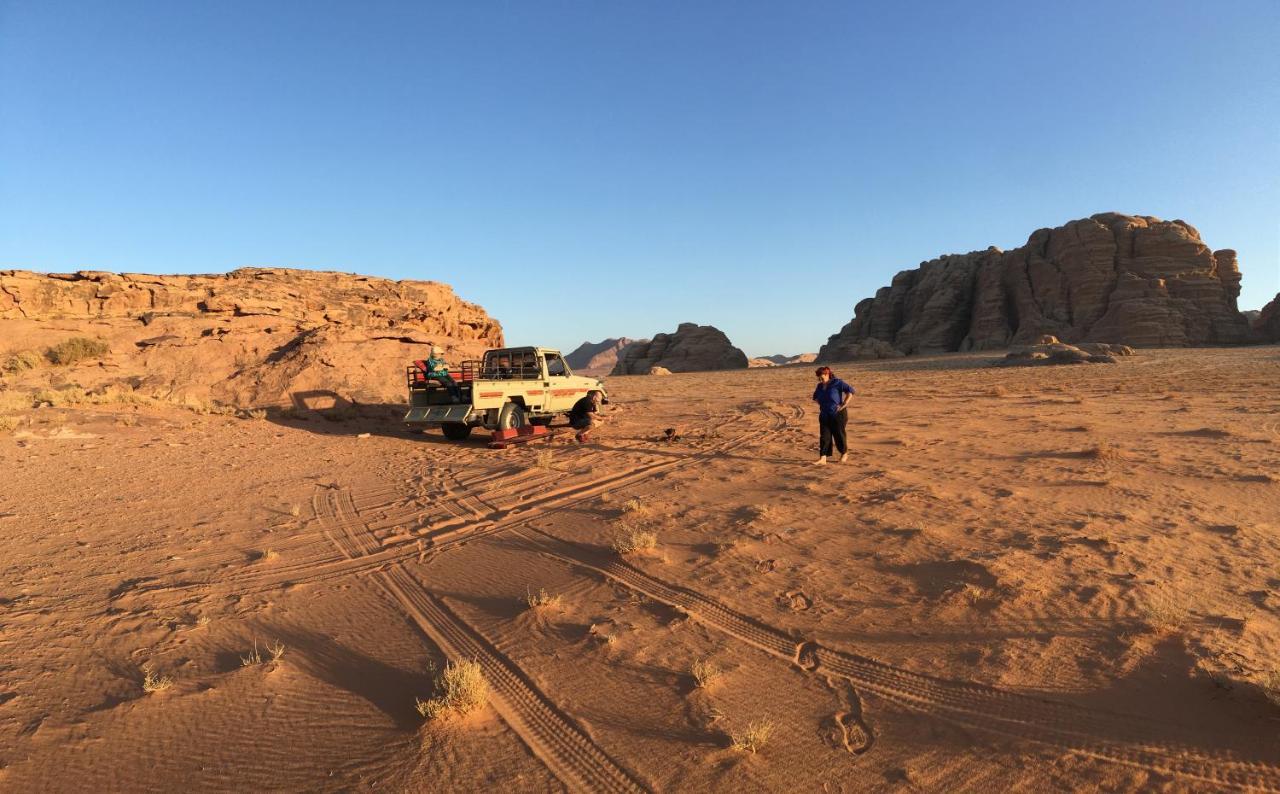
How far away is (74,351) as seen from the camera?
1614 cm

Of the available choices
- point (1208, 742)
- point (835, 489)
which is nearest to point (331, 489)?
point (835, 489)

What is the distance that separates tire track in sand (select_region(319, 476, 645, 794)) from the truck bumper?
695 centimetres

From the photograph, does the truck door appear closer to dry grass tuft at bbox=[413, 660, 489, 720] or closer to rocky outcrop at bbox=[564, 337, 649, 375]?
dry grass tuft at bbox=[413, 660, 489, 720]

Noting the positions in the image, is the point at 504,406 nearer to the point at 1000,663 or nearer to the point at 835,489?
the point at 835,489

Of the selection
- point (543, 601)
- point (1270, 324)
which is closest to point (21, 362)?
point (543, 601)

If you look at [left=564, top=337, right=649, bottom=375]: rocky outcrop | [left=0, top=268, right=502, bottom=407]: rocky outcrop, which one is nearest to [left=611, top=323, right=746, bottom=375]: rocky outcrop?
[left=0, top=268, right=502, bottom=407]: rocky outcrop

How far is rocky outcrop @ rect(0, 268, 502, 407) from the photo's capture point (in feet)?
53.1

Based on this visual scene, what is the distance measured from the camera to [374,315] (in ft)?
71.5

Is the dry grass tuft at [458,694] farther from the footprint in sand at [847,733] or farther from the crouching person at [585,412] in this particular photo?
the crouching person at [585,412]

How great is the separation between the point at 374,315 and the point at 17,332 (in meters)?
→ 9.46

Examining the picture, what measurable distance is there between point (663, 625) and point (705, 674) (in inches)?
31.3

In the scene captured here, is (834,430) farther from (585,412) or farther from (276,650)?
(276,650)

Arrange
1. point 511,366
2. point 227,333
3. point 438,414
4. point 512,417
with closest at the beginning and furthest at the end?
point 438,414 < point 512,417 < point 511,366 < point 227,333

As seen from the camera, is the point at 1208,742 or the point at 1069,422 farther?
the point at 1069,422
